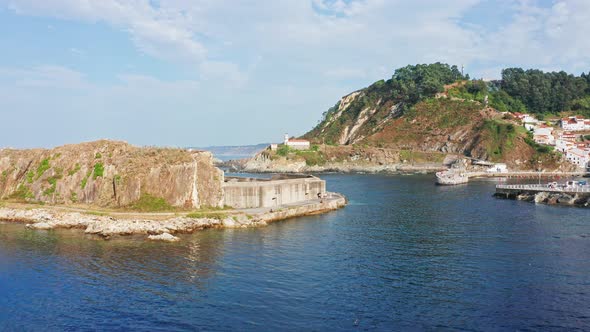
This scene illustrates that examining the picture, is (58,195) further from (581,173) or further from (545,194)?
(581,173)

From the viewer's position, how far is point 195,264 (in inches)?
1617

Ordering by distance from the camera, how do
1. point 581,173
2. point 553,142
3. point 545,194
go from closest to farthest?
point 545,194 < point 581,173 < point 553,142

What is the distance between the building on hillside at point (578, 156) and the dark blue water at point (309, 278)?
333ft

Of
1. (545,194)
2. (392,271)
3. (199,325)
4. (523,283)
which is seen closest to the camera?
(199,325)

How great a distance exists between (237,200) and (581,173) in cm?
12053

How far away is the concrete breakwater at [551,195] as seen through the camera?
7712cm

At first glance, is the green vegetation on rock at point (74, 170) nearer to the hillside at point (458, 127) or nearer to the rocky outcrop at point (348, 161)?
the rocky outcrop at point (348, 161)

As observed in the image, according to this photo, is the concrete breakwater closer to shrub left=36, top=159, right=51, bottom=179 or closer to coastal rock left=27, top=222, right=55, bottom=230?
coastal rock left=27, top=222, right=55, bottom=230

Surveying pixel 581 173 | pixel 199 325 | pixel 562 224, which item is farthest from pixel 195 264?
pixel 581 173

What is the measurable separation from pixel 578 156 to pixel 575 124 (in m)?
39.1

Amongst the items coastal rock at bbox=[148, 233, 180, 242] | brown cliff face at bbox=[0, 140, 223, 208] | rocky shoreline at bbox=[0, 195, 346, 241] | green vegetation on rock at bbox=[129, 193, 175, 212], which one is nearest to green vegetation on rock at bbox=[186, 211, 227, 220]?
rocky shoreline at bbox=[0, 195, 346, 241]

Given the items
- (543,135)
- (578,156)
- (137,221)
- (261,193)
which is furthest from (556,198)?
(543,135)

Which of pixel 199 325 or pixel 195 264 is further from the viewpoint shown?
pixel 195 264

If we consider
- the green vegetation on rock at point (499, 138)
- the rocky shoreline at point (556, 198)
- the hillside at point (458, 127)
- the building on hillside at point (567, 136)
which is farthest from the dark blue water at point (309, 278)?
the building on hillside at point (567, 136)
